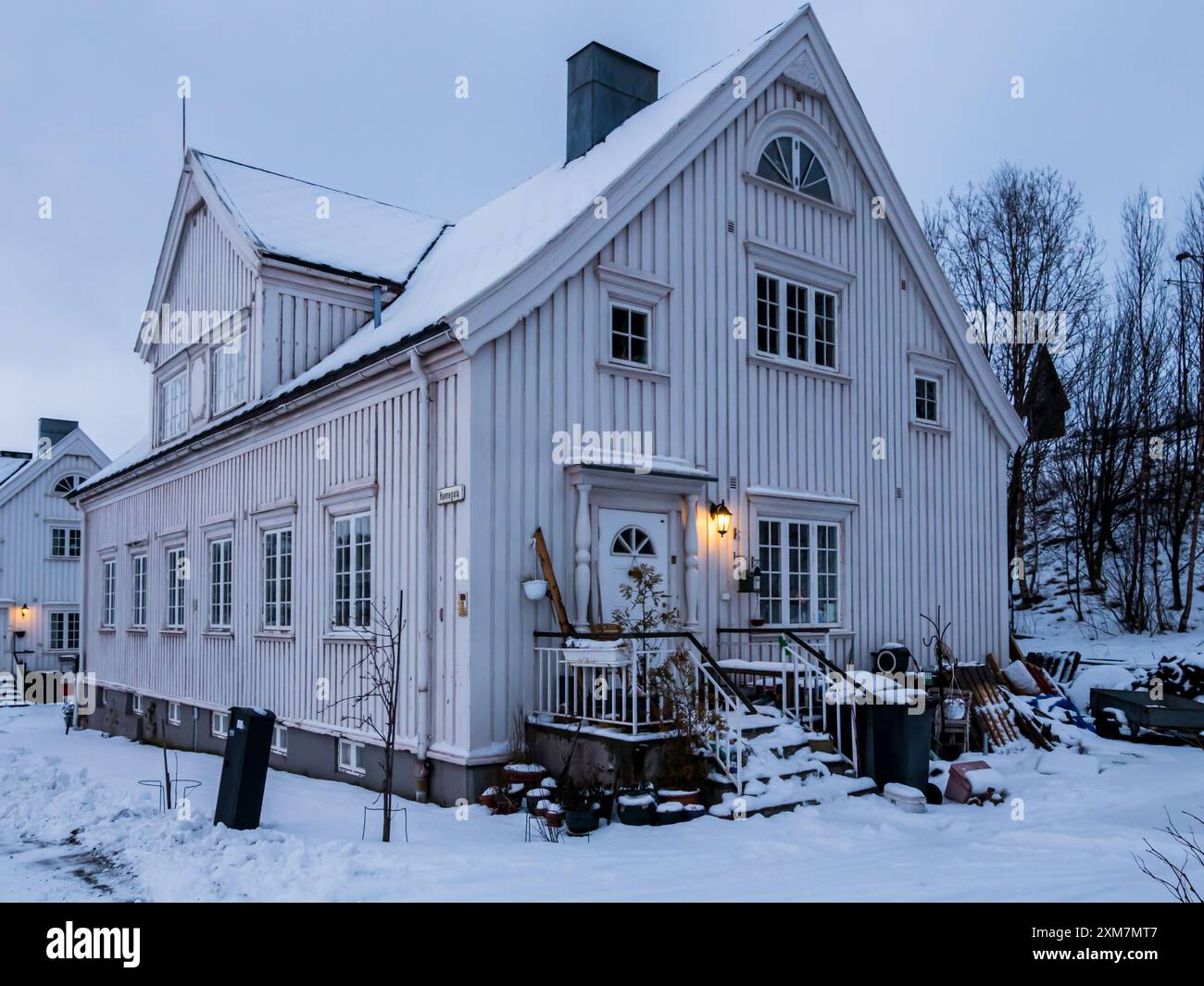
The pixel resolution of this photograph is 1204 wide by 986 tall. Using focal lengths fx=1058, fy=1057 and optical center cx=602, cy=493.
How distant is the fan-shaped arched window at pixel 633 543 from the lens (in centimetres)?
1169

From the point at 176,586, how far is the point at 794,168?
12216 millimetres

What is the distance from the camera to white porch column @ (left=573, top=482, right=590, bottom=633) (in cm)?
1102

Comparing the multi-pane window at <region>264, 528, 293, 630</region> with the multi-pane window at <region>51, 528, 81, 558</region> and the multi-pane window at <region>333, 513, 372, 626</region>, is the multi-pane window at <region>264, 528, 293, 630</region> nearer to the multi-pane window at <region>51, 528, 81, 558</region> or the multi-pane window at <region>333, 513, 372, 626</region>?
the multi-pane window at <region>333, 513, 372, 626</region>

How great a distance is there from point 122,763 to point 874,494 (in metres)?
11.0

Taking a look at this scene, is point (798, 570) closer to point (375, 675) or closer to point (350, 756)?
point (375, 675)

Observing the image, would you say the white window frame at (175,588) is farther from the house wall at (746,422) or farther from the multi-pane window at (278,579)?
the house wall at (746,422)

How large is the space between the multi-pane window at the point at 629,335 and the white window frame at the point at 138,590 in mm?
11558

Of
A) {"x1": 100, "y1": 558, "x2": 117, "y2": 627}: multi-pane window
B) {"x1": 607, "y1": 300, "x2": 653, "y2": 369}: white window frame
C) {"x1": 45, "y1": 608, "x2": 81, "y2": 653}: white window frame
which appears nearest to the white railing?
{"x1": 607, "y1": 300, "x2": 653, "y2": 369}: white window frame

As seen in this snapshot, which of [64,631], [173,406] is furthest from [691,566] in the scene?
[64,631]

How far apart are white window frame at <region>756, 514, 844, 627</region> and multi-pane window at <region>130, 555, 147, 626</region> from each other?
12260mm

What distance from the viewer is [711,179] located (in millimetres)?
13203

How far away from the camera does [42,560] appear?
33062 millimetres

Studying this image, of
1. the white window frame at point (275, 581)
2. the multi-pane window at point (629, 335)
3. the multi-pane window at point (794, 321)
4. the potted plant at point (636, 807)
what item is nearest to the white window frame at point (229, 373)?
the white window frame at point (275, 581)
